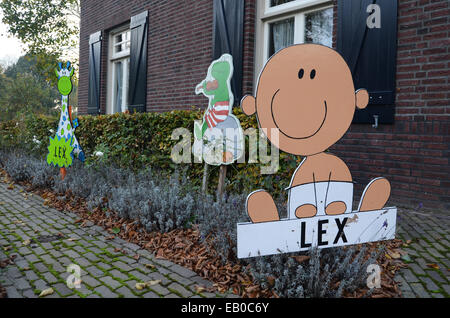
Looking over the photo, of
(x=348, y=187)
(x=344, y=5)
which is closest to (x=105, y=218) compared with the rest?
(x=348, y=187)

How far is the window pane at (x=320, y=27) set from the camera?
16.4 feet

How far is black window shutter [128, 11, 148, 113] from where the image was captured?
8.04 metres

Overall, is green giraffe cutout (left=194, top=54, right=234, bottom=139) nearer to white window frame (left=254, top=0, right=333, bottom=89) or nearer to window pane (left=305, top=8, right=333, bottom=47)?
white window frame (left=254, top=0, right=333, bottom=89)

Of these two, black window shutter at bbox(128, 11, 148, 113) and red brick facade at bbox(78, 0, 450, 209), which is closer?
red brick facade at bbox(78, 0, 450, 209)

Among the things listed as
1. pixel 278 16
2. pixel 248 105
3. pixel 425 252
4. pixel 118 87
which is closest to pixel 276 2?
pixel 278 16

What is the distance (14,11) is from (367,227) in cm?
1495

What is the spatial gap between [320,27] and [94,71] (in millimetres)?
7107

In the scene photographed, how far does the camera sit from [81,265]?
2.85 meters

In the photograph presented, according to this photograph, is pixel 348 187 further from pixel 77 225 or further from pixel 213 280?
pixel 77 225

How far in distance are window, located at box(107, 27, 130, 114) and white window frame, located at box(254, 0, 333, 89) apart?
4.63 meters

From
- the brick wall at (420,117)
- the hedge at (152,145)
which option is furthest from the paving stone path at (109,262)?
the hedge at (152,145)

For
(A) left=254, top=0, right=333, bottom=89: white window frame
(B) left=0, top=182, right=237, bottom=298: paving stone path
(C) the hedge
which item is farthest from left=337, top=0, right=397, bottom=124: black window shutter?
(B) left=0, top=182, right=237, bottom=298: paving stone path

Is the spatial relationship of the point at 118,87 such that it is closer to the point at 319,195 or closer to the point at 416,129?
the point at 416,129

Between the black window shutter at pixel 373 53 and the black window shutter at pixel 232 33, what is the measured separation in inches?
69.9
